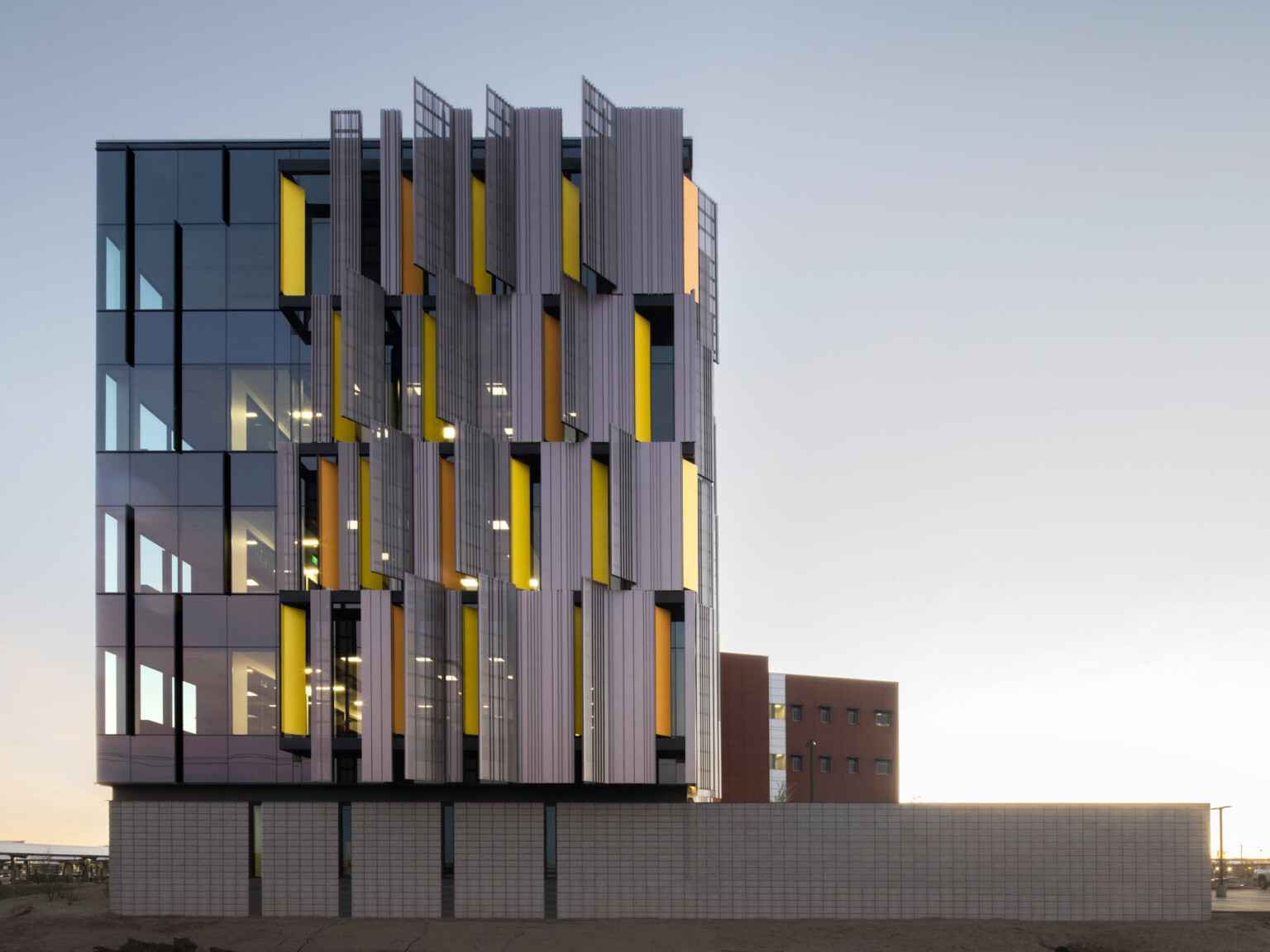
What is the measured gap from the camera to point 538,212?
3441cm

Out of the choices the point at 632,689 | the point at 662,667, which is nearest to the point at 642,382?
the point at 662,667

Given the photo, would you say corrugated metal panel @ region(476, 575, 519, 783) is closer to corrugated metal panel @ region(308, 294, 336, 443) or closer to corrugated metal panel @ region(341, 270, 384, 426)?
corrugated metal panel @ region(341, 270, 384, 426)

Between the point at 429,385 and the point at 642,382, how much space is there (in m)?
5.95

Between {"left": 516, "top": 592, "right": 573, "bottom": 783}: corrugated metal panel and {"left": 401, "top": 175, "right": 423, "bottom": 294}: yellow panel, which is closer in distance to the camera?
{"left": 516, "top": 592, "right": 573, "bottom": 783}: corrugated metal panel

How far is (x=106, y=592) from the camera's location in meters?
35.2

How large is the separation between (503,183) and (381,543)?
34.5 feet

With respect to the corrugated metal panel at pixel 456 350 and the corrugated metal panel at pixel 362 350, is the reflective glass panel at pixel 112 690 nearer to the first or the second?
the corrugated metal panel at pixel 362 350

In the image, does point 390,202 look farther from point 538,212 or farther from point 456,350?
point 456,350

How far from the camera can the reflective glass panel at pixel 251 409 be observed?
116ft

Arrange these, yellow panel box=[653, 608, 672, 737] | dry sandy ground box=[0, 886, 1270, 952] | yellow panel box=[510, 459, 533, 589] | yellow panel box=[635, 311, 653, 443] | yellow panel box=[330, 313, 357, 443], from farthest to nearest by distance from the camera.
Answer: yellow panel box=[635, 311, 653, 443], yellow panel box=[330, 313, 357, 443], yellow panel box=[510, 459, 533, 589], yellow panel box=[653, 608, 672, 737], dry sandy ground box=[0, 886, 1270, 952]

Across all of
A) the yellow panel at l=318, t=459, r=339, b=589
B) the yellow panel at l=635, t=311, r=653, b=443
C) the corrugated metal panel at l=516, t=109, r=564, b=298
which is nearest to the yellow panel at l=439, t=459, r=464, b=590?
the yellow panel at l=318, t=459, r=339, b=589

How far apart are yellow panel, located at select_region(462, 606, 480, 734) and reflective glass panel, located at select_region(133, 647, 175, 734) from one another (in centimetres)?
853

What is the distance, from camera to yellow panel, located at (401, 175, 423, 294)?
35.0m

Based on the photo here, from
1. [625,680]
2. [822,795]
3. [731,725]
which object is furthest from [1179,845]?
[822,795]
